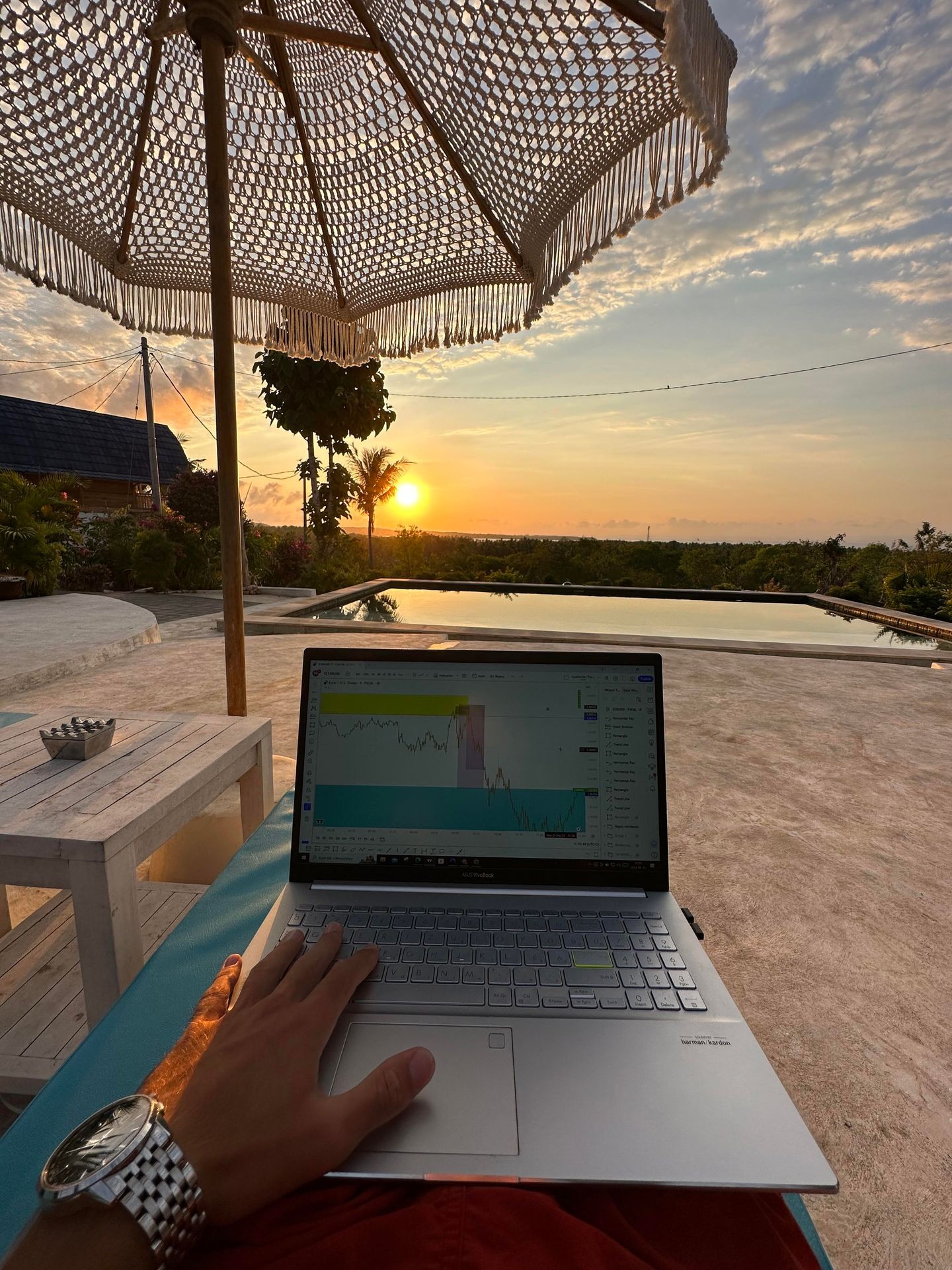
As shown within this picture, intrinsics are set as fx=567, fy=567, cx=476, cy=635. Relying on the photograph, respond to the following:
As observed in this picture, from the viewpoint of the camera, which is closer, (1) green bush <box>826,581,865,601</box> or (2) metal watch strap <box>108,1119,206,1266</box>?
(2) metal watch strap <box>108,1119,206,1266</box>

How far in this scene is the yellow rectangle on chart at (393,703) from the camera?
1.03 metres

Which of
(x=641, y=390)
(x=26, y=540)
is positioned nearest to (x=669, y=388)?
(x=641, y=390)

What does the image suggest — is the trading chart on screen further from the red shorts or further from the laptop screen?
the red shorts

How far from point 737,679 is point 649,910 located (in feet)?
15.5

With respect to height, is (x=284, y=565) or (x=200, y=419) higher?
(x=200, y=419)

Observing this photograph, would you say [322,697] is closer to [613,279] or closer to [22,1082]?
[22,1082]

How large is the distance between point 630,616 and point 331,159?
9.24 m

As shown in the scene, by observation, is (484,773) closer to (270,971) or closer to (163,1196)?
(270,971)

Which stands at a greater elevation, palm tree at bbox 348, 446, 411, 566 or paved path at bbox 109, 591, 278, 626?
palm tree at bbox 348, 446, 411, 566

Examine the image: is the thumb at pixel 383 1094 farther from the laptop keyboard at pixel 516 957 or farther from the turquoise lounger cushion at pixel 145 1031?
the turquoise lounger cushion at pixel 145 1031

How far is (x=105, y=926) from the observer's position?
1.07 m

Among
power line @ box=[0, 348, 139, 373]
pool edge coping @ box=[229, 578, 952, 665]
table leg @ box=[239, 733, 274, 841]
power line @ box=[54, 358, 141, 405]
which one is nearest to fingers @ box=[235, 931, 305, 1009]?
table leg @ box=[239, 733, 274, 841]

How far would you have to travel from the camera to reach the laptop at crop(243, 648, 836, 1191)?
584mm

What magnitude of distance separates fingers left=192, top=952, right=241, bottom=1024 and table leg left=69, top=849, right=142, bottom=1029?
0.43m
